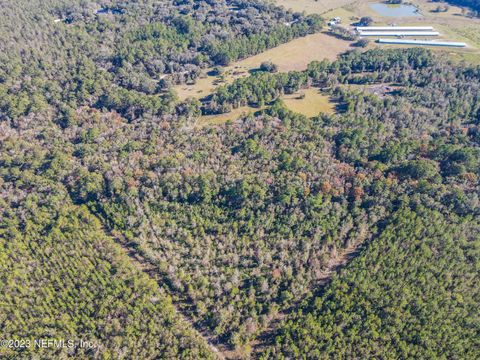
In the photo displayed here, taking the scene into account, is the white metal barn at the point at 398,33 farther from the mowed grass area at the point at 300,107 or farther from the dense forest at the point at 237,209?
the mowed grass area at the point at 300,107

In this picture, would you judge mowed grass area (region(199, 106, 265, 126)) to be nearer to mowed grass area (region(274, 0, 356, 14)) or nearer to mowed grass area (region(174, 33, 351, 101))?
mowed grass area (region(174, 33, 351, 101))

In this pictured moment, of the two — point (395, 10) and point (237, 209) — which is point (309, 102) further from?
point (395, 10)

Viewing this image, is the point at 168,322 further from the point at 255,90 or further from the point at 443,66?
the point at 443,66

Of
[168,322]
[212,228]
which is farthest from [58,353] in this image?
[212,228]

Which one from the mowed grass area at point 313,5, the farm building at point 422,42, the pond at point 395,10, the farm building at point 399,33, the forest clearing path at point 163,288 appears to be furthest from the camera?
the pond at point 395,10

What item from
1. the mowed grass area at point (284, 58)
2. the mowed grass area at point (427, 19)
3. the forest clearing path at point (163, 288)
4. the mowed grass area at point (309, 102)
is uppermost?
the mowed grass area at point (427, 19)

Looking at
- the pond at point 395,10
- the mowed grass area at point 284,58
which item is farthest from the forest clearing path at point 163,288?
the pond at point 395,10

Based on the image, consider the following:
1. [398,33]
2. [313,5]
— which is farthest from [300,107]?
[313,5]

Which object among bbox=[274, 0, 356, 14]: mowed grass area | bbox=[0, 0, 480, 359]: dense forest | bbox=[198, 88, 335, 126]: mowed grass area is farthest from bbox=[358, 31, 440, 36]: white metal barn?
bbox=[198, 88, 335, 126]: mowed grass area
